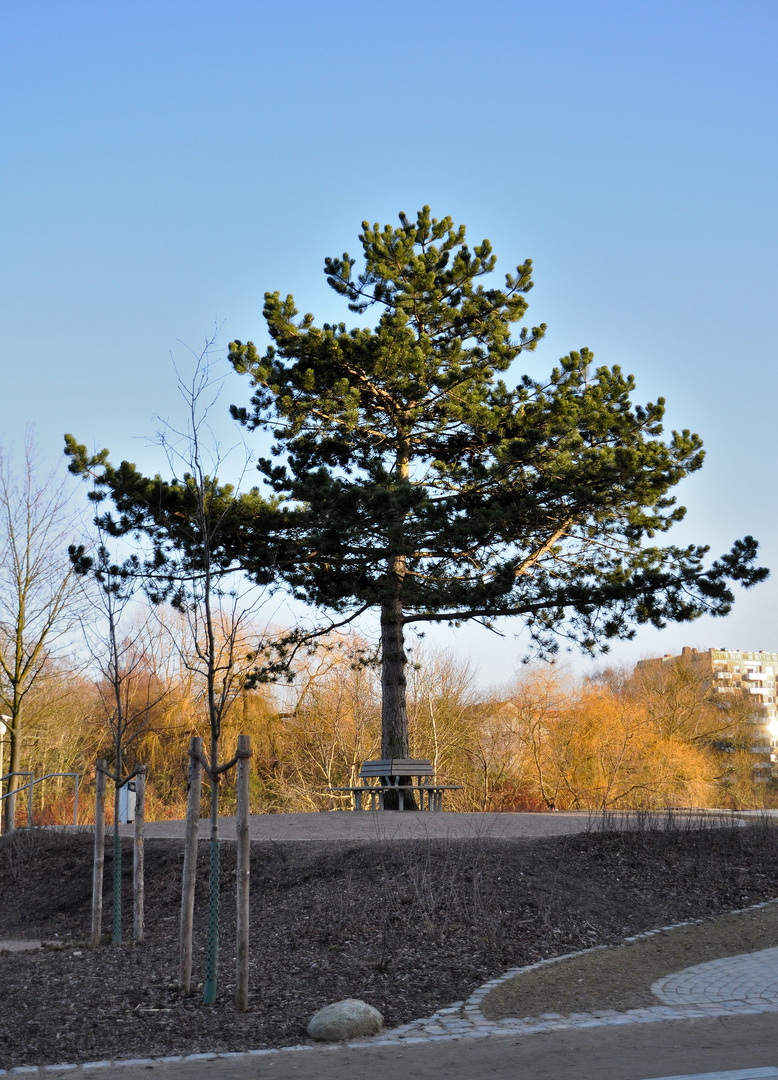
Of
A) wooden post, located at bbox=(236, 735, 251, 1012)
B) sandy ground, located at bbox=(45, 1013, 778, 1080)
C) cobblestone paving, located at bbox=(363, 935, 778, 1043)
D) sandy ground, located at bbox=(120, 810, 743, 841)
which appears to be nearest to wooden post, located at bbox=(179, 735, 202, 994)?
wooden post, located at bbox=(236, 735, 251, 1012)

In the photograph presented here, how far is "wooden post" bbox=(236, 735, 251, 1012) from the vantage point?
5568mm

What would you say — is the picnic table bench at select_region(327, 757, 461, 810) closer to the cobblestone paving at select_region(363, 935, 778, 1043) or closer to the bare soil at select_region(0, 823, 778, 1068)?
the bare soil at select_region(0, 823, 778, 1068)

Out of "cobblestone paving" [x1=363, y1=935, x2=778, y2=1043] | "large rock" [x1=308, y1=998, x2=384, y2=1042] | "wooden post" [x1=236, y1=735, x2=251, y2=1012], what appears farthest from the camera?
"wooden post" [x1=236, y1=735, x2=251, y2=1012]

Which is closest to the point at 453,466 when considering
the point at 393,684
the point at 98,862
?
the point at 393,684

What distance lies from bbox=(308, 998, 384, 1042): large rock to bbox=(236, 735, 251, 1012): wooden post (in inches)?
22.4

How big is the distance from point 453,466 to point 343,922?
10.2 metres

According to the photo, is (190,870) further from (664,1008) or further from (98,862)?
(664,1008)

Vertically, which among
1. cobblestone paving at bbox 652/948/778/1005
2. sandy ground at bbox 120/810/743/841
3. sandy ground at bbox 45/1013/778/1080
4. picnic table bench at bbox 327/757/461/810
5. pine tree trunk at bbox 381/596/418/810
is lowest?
cobblestone paving at bbox 652/948/778/1005

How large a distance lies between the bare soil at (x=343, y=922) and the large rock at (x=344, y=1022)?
208 millimetres

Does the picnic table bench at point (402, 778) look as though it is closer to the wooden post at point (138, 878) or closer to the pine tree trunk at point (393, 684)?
the pine tree trunk at point (393, 684)

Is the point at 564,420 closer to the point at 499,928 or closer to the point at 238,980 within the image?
the point at 499,928

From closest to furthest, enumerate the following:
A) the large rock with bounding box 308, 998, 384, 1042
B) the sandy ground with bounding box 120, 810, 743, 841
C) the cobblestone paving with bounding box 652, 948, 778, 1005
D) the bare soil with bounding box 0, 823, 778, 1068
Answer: the large rock with bounding box 308, 998, 384, 1042, the bare soil with bounding box 0, 823, 778, 1068, the cobblestone paving with bounding box 652, 948, 778, 1005, the sandy ground with bounding box 120, 810, 743, 841

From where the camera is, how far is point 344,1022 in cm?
502

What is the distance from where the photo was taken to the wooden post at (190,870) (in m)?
5.98
